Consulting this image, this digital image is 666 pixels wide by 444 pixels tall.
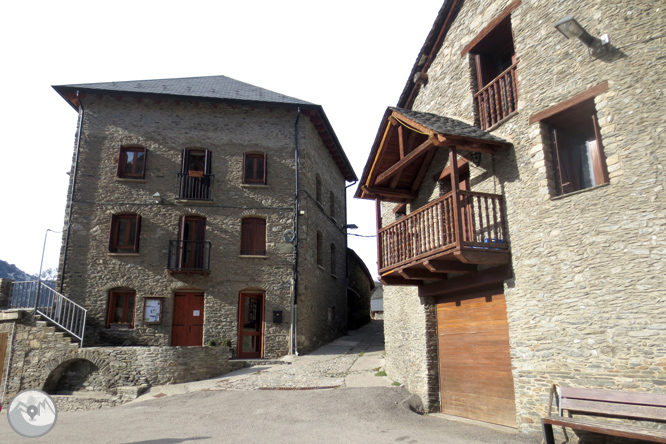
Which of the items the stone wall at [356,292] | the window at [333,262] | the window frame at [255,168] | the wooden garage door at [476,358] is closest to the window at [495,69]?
the wooden garage door at [476,358]

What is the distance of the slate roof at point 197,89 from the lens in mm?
17656

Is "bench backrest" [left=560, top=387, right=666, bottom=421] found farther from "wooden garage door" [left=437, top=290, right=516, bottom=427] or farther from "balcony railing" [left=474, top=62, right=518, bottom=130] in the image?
"balcony railing" [left=474, top=62, right=518, bottom=130]

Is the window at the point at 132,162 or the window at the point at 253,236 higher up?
the window at the point at 132,162

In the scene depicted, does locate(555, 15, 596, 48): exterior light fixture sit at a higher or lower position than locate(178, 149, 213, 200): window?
lower

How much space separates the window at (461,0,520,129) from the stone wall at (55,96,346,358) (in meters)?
9.17

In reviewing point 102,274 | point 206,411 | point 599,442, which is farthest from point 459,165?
point 102,274

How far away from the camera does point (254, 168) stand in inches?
704

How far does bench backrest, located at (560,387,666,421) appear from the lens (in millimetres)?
5719

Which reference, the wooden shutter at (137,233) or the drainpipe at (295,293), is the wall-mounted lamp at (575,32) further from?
the wooden shutter at (137,233)

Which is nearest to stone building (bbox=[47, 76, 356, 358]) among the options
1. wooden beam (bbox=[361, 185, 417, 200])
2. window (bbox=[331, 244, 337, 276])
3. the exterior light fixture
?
window (bbox=[331, 244, 337, 276])

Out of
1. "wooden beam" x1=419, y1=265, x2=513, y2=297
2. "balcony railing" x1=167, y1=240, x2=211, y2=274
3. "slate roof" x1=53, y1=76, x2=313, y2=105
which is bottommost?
"wooden beam" x1=419, y1=265, x2=513, y2=297

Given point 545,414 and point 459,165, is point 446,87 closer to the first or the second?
point 459,165

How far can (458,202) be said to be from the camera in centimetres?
800
